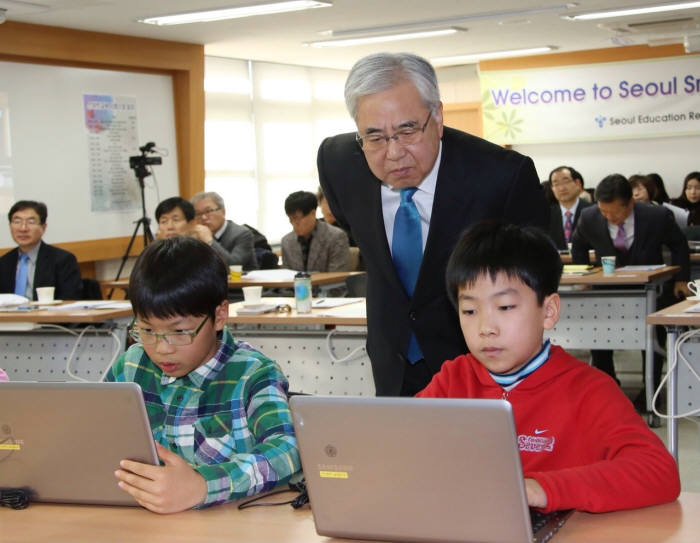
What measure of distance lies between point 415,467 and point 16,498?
28.8 inches

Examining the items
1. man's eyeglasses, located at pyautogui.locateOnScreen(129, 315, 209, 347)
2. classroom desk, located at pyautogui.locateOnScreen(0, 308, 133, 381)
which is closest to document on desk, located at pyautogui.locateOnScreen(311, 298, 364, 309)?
classroom desk, located at pyautogui.locateOnScreen(0, 308, 133, 381)

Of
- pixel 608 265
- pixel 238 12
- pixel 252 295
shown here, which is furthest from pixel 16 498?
pixel 238 12

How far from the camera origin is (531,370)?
5.55 ft

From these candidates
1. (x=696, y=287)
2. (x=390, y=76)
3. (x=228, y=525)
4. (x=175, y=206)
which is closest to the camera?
(x=228, y=525)

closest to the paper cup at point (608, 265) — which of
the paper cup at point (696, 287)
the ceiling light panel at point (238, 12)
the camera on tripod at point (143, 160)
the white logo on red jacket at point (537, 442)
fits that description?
the paper cup at point (696, 287)

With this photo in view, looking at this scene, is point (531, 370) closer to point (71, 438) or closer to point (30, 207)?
point (71, 438)

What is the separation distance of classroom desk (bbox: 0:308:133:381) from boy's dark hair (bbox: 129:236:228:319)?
9.61ft

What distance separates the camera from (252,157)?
10.7 meters

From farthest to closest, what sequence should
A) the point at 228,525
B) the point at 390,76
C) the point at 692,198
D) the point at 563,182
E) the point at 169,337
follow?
the point at 692,198 < the point at 563,182 < the point at 390,76 < the point at 169,337 < the point at 228,525

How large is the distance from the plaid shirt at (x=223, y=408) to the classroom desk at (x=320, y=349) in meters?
2.38

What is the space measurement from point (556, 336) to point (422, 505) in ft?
13.8

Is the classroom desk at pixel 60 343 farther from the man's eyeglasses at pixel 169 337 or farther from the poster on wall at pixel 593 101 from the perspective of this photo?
the poster on wall at pixel 593 101

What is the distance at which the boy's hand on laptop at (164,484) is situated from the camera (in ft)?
5.03

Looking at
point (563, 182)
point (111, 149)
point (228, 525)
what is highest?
point (111, 149)
